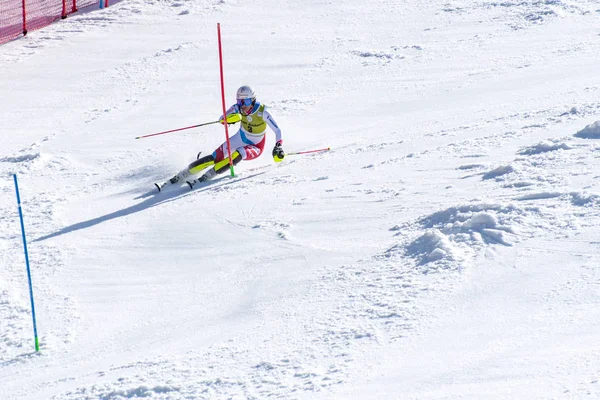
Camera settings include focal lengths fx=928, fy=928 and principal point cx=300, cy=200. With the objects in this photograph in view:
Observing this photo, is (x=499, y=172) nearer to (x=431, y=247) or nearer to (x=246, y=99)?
(x=431, y=247)

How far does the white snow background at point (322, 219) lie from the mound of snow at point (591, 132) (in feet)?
0.08

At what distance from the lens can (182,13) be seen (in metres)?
18.5

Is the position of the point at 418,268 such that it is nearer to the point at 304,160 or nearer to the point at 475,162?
the point at 475,162

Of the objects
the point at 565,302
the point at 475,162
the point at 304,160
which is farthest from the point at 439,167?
the point at 565,302

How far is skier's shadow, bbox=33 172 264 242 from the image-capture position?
10039 millimetres

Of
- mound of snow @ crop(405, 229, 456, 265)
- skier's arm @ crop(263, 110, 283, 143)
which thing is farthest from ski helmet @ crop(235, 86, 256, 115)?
mound of snow @ crop(405, 229, 456, 265)

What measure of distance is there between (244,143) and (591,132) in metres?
4.14

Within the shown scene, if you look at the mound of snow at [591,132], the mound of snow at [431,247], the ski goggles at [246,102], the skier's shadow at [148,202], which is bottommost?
the skier's shadow at [148,202]

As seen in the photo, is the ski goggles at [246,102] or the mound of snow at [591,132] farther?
the ski goggles at [246,102]

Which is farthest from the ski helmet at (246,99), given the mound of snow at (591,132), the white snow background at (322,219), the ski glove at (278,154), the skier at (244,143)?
the mound of snow at (591,132)

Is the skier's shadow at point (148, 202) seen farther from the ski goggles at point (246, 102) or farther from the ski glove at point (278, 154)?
the ski goggles at point (246, 102)

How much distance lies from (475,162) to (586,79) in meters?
4.13

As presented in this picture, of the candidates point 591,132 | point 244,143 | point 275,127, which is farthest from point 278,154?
point 591,132

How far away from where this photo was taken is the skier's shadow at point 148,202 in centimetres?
1004
